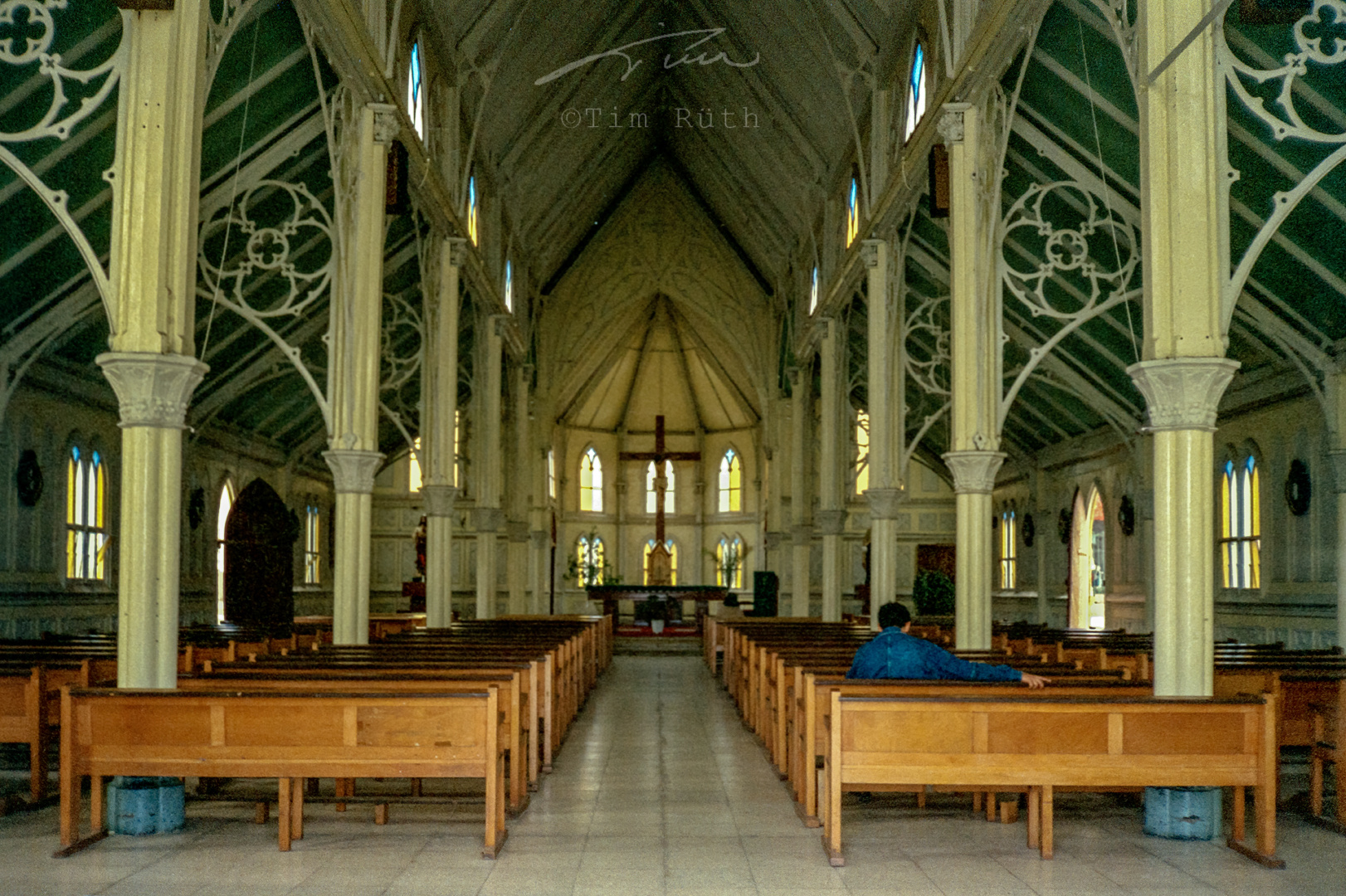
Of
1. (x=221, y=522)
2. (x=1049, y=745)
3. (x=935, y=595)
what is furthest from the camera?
(x=935, y=595)

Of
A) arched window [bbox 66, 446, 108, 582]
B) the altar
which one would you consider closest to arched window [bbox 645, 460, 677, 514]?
the altar

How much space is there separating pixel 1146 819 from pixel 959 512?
19.1ft

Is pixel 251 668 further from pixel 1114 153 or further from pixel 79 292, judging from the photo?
pixel 1114 153

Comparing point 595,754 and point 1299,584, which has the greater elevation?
point 1299,584

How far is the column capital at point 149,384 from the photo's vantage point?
363 inches

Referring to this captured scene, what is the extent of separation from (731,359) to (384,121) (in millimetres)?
25524

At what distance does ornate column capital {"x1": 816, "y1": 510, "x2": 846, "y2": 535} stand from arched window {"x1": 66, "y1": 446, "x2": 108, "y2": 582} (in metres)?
13.8

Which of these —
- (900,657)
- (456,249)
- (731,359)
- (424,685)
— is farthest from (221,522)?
(900,657)

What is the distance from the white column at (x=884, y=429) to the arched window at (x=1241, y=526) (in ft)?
16.8

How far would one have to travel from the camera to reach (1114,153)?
15.8 meters

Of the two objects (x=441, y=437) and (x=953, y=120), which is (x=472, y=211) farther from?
(x=953, y=120)

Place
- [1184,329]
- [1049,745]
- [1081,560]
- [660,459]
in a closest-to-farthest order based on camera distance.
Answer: [1049,745]
[1184,329]
[1081,560]
[660,459]

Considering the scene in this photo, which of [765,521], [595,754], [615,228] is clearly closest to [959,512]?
[595,754]

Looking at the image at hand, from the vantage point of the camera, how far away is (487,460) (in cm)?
2775
